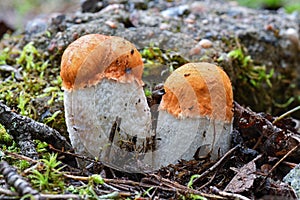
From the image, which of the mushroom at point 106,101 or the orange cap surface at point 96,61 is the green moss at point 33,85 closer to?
the mushroom at point 106,101

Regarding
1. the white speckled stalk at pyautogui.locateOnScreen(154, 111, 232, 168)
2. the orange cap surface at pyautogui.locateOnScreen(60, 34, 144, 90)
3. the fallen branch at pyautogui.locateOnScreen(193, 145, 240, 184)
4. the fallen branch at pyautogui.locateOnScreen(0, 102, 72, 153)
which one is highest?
the orange cap surface at pyautogui.locateOnScreen(60, 34, 144, 90)

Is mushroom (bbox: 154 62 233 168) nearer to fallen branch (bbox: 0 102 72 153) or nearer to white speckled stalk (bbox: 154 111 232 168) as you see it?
white speckled stalk (bbox: 154 111 232 168)

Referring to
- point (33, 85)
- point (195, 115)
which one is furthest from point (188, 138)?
point (33, 85)

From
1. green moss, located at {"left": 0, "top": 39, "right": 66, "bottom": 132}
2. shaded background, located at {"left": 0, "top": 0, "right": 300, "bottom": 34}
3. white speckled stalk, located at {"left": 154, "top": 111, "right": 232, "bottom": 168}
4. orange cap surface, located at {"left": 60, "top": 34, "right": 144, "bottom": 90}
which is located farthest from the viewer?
shaded background, located at {"left": 0, "top": 0, "right": 300, "bottom": 34}

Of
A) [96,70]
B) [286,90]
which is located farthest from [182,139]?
[286,90]

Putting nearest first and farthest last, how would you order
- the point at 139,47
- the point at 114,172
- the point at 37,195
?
the point at 37,195
the point at 114,172
the point at 139,47

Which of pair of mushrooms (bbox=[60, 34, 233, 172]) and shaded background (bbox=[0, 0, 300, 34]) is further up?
shaded background (bbox=[0, 0, 300, 34])

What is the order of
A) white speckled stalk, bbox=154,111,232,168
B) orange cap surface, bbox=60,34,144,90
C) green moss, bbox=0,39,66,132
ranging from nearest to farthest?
orange cap surface, bbox=60,34,144,90, white speckled stalk, bbox=154,111,232,168, green moss, bbox=0,39,66,132

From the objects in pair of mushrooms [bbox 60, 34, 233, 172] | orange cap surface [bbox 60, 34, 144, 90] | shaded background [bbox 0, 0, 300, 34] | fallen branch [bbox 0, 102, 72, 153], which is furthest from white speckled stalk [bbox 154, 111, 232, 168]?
shaded background [bbox 0, 0, 300, 34]

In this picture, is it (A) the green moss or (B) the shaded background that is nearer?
(A) the green moss

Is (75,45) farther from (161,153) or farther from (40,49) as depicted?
(40,49)
